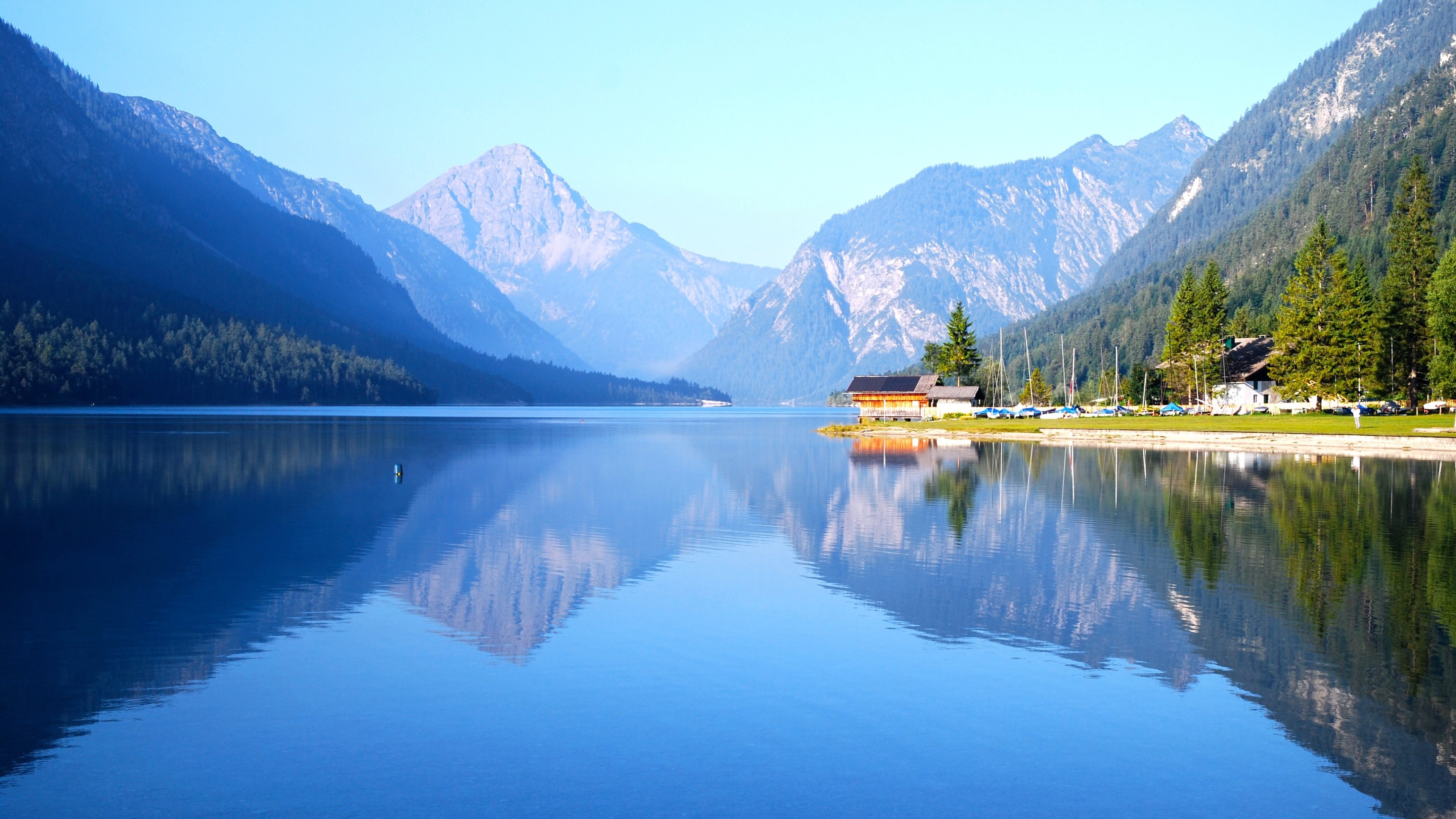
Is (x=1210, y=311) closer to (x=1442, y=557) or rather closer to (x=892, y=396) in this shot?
(x=892, y=396)

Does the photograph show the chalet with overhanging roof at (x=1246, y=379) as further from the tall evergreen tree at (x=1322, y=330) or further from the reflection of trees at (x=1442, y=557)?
the reflection of trees at (x=1442, y=557)

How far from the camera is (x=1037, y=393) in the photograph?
173125mm

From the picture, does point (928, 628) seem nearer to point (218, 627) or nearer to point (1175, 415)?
point (218, 627)

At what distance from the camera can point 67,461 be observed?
54.1 metres

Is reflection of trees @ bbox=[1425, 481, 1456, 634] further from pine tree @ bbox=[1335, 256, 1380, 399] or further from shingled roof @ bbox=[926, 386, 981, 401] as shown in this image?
shingled roof @ bbox=[926, 386, 981, 401]

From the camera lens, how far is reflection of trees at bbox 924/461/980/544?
34344mm

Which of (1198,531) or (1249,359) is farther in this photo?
(1249,359)

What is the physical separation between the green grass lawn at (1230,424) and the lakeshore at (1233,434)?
0.12 meters

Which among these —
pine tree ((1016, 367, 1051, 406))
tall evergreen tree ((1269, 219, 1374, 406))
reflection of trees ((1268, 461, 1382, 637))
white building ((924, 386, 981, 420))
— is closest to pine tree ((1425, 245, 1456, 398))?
tall evergreen tree ((1269, 219, 1374, 406))

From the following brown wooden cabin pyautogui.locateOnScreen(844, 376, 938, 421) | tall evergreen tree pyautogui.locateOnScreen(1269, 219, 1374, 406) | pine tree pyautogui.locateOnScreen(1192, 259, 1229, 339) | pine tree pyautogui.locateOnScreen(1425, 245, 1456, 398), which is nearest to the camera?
pine tree pyautogui.locateOnScreen(1425, 245, 1456, 398)

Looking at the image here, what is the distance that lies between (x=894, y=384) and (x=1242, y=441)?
71387 mm

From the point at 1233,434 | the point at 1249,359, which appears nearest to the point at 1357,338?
the point at 1233,434

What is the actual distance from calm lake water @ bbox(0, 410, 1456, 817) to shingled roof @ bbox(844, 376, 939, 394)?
4052 inches

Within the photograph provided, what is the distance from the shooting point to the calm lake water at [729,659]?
11.5 meters
